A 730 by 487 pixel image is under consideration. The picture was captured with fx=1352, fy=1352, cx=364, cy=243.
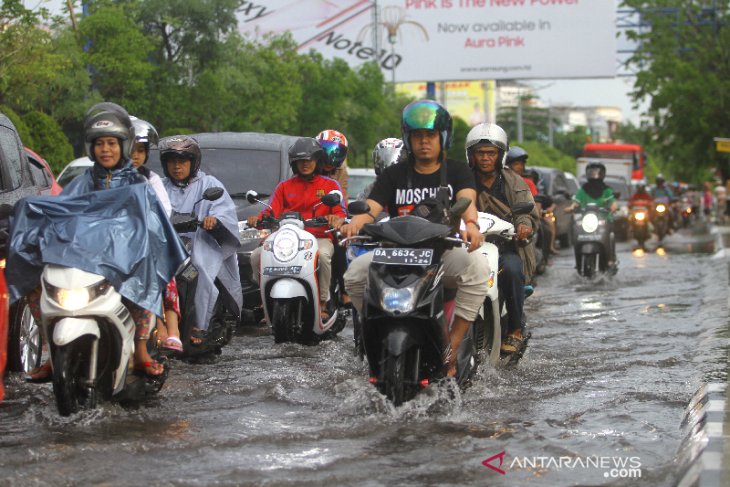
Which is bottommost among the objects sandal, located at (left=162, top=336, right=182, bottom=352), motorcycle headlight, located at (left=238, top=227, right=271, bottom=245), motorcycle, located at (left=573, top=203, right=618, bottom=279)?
motorcycle, located at (left=573, top=203, right=618, bottom=279)

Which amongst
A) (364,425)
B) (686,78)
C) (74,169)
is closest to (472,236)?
(364,425)

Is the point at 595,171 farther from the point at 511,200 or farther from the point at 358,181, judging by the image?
the point at 511,200

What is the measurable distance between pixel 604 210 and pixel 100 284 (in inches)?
482

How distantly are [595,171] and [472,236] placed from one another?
447 inches

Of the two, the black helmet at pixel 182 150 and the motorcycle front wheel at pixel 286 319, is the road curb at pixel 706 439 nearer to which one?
the motorcycle front wheel at pixel 286 319

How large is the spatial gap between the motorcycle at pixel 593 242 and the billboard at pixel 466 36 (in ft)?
75.4

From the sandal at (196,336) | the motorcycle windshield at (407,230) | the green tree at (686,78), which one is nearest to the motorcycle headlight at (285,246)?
the sandal at (196,336)

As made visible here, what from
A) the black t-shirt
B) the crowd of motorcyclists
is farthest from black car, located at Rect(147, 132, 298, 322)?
the black t-shirt

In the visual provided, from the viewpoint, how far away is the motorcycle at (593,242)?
17.6m

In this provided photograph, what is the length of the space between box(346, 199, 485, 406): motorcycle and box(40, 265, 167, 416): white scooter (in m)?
1.28

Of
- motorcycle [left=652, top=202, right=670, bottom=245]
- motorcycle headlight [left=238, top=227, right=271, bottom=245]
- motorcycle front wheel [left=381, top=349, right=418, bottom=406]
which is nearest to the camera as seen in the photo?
motorcycle front wheel [left=381, top=349, right=418, bottom=406]

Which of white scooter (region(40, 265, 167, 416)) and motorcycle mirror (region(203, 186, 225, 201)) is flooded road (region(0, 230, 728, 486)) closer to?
white scooter (region(40, 265, 167, 416))

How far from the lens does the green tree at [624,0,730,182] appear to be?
44.7 meters

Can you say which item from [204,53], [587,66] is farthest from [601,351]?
[587,66]
